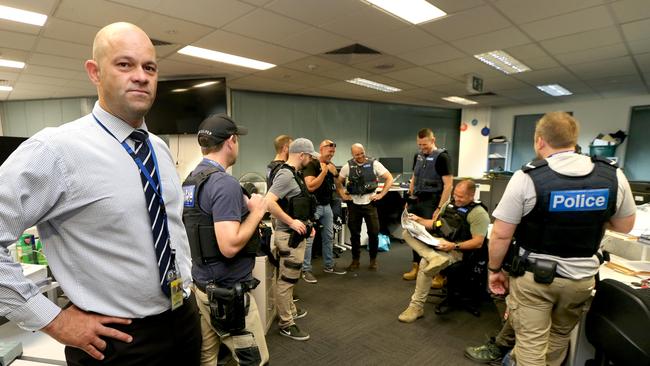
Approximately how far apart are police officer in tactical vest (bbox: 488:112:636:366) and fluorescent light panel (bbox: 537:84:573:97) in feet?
15.1

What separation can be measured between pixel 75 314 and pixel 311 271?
123 inches

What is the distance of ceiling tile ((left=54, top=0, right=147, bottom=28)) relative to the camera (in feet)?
7.57

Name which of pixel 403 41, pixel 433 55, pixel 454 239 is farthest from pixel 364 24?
pixel 454 239

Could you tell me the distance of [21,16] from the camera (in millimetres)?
2529

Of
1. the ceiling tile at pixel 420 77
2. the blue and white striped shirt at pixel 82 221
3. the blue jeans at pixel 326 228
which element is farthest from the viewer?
the ceiling tile at pixel 420 77

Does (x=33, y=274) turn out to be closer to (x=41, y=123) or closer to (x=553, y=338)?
(x=553, y=338)

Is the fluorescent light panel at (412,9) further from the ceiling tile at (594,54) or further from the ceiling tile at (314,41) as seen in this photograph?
the ceiling tile at (594,54)

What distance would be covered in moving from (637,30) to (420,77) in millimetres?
2326

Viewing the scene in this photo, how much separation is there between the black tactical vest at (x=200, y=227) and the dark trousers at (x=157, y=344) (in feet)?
1.21

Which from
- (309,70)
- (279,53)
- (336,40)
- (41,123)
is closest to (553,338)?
(336,40)

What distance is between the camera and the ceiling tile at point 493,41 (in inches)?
116

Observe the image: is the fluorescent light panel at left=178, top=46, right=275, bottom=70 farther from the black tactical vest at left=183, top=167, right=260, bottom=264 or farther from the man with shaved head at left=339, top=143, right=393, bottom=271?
the black tactical vest at left=183, top=167, right=260, bottom=264

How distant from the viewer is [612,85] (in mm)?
5086

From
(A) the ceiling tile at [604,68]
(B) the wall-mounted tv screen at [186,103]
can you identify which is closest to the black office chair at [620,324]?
(A) the ceiling tile at [604,68]
